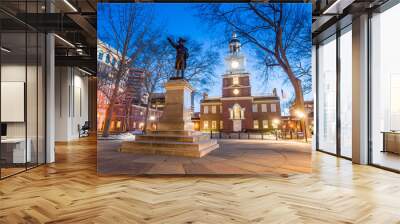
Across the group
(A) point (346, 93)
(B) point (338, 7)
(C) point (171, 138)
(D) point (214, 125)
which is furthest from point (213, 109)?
(A) point (346, 93)

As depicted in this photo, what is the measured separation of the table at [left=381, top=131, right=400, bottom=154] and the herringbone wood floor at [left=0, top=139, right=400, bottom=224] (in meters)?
1.38

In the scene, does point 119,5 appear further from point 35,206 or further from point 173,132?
point 35,206

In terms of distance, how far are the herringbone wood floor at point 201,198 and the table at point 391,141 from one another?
4.53ft

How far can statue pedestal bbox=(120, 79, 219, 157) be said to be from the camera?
5.10m

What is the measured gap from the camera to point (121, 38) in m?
5.04

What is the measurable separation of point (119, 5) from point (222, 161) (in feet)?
10.5

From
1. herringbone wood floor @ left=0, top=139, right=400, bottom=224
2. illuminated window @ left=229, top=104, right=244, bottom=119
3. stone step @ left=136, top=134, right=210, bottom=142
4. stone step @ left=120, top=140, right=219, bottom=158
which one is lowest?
herringbone wood floor @ left=0, top=139, right=400, bottom=224

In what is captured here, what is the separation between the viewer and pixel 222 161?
5.08 metres

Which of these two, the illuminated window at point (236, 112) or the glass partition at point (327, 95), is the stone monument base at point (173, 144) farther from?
the glass partition at point (327, 95)

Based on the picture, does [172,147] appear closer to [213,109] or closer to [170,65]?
[213,109]

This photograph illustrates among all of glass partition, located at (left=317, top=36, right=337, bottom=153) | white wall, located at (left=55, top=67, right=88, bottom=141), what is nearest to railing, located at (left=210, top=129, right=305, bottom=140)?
glass partition, located at (left=317, top=36, right=337, bottom=153)

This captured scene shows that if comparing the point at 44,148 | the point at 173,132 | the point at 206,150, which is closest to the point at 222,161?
the point at 206,150

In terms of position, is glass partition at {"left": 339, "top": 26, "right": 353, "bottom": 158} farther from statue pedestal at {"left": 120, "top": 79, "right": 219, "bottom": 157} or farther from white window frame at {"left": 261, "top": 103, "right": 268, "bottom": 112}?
statue pedestal at {"left": 120, "top": 79, "right": 219, "bottom": 157}

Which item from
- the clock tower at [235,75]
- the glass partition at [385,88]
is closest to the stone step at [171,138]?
the clock tower at [235,75]
